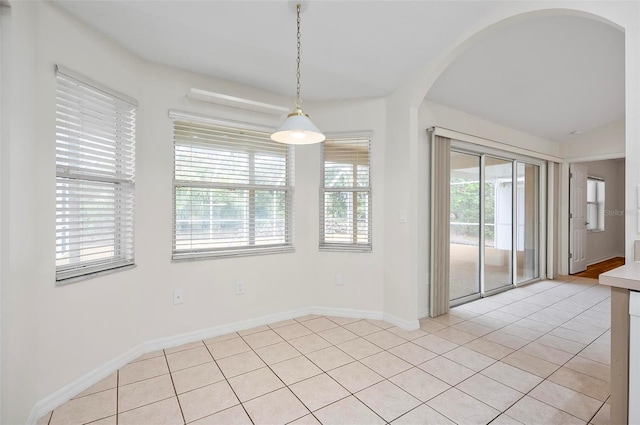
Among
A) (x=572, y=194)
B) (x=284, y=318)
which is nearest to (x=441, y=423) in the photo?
(x=284, y=318)

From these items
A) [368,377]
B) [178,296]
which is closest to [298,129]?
[368,377]

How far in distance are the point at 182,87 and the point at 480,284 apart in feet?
14.6

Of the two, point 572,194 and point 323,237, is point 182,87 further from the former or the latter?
point 572,194

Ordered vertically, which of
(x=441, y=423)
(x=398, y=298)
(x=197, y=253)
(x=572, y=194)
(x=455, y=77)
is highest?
(x=455, y=77)

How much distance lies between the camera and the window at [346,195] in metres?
3.44

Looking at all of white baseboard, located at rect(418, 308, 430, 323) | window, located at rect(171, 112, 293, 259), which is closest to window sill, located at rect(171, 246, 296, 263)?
window, located at rect(171, 112, 293, 259)

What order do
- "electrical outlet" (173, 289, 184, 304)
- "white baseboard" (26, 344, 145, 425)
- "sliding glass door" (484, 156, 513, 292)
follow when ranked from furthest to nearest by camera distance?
1. "sliding glass door" (484, 156, 513, 292)
2. "electrical outlet" (173, 289, 184, 304)
3. "white baseboard" (26, 344, 145, 425)

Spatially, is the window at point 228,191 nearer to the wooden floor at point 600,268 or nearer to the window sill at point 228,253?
the window sill at point 228,253

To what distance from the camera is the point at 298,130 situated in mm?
1821

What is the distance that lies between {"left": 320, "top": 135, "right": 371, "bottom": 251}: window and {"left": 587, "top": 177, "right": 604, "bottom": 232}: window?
227 inches

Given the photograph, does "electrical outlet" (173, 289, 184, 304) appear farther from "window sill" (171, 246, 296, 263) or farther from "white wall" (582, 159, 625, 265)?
"white wall" (582, 159, 625, 265)

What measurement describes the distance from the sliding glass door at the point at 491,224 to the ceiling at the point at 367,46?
0.93 metres

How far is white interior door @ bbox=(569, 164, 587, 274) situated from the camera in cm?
550

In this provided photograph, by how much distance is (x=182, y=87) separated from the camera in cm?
277
